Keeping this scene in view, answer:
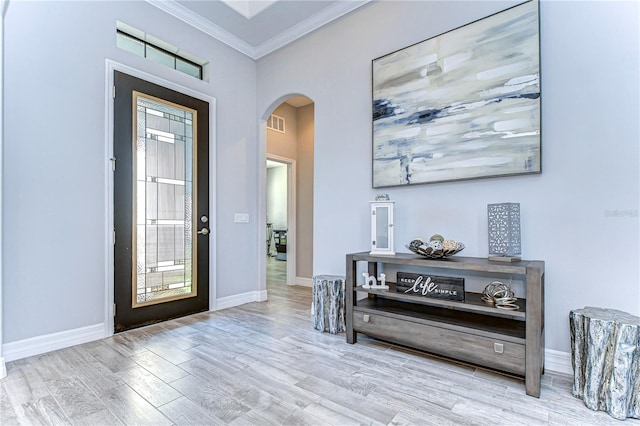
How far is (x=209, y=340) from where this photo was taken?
8.74ft

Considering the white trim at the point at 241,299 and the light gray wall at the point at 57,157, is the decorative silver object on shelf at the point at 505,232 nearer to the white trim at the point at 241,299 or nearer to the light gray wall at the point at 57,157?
the white trim at the point at 241,299

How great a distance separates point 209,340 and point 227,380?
77 cm

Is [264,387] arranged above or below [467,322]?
below

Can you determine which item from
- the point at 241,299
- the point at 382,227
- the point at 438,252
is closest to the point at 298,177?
the point at 241,299

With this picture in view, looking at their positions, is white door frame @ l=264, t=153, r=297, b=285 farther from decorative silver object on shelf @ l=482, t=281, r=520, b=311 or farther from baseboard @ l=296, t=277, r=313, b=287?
decorative silver object on shelf @ l=482, t=281, r=520, b=311

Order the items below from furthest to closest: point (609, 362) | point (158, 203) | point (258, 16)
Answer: point (258, 16)
point (158, 203)
point (609, 362)

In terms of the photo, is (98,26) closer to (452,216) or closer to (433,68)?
(433,68)

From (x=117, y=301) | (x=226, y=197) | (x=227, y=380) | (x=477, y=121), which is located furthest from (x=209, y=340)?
(x=477, y=121)

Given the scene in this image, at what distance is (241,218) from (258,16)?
7.53 feet

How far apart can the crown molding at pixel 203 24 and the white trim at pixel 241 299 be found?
3.07 meters

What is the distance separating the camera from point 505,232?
7.05 ft

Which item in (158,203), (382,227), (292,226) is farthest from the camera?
(292,226)

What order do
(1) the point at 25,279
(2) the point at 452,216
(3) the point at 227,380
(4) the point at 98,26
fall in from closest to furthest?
(3) the point at 227,380 < (1) the point at 25,279 < (2) the point at 452,216 < (4) the point at 98,26

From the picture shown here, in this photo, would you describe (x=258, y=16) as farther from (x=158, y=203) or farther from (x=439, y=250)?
(x=439, y=250)
